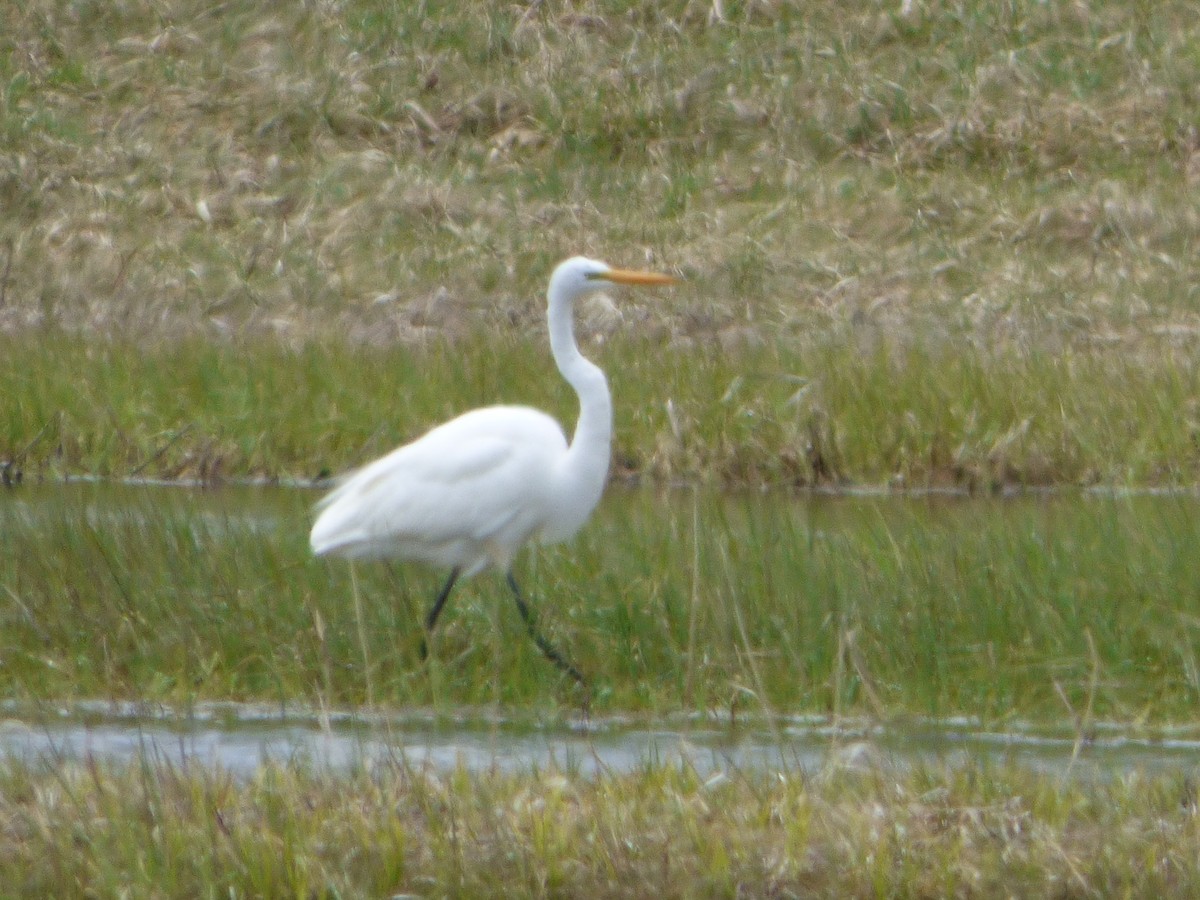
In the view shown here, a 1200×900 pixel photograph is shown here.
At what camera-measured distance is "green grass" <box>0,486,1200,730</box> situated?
6039 millimetres

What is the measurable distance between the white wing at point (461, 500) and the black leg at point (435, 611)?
13 centimetres

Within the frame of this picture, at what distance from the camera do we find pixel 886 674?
240 inches

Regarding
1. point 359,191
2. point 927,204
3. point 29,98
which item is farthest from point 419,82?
point 927,204

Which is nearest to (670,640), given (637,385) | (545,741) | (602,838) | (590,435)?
(545,741)

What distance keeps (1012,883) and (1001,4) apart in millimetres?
15896

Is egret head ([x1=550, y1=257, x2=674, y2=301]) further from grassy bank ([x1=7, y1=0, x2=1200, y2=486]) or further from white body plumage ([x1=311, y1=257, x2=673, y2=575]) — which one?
grassy bank ([x1=7, y1=0, x2=1200, y2=486])

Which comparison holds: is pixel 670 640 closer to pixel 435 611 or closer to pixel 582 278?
pixel 435 611

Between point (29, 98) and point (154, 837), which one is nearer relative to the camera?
point (154, 837)

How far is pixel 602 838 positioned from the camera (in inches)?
167

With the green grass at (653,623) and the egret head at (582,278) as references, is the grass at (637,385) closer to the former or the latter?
the green grass at (653,623)

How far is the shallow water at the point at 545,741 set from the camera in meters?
5.08

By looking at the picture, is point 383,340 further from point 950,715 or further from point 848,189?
point 950,715

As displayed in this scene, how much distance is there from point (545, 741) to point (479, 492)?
1.45m

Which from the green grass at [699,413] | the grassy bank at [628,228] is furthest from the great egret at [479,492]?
the grassy bank at [628,228]
